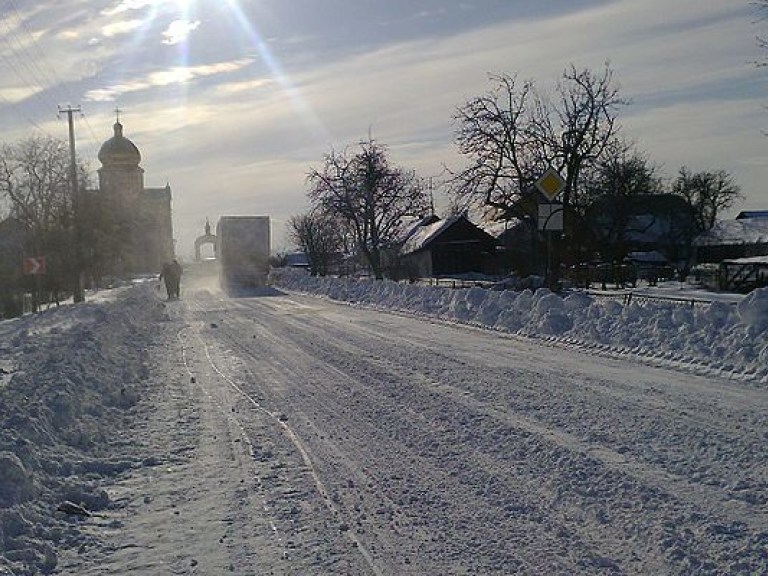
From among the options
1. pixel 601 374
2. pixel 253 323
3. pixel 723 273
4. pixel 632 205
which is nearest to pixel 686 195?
pixel 632 205

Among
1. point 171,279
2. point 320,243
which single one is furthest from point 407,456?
point 320,243

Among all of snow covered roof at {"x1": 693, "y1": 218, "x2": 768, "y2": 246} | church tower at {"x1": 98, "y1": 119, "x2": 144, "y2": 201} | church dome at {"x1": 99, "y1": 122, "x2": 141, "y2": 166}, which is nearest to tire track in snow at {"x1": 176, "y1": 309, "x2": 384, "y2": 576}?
snow covered roof at {"x1": 693, "y1": 218, "x2": 768, "y2": 246}

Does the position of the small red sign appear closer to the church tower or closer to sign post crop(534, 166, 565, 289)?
sign post crop(534, 166, 565, 289)

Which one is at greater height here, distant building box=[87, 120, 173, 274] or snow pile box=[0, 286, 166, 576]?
distant building box=[87, 120, 173, 274]

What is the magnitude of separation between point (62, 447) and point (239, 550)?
3.37 meters

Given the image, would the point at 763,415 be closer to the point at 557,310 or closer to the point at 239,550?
the point at 239,550

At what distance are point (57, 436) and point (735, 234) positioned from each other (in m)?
81.6

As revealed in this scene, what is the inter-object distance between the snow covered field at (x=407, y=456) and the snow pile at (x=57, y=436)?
3 cm

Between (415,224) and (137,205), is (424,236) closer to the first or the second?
(415,224)

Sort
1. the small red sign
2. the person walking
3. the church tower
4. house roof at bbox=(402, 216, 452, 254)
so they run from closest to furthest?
1. the small red sign
2. the person walking
3. house roof at bbox=(402, 216, 452, 254)
4. the church tower

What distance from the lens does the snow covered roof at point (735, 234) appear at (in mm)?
79438

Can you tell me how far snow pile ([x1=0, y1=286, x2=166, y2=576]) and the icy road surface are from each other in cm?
29

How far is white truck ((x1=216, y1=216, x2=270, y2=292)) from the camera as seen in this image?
60.1 meters

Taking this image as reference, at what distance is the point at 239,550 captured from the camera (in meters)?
5.78
